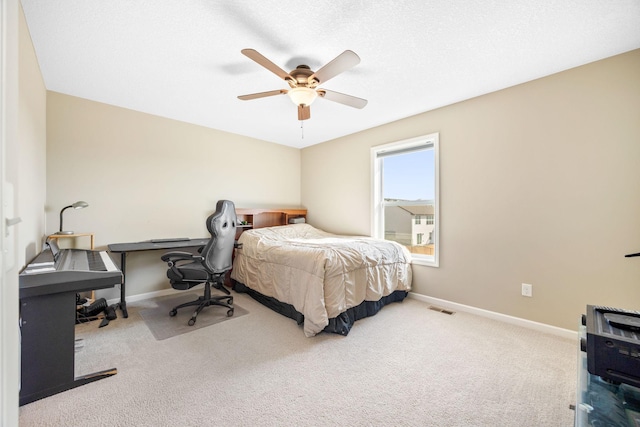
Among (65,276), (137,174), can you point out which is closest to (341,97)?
(65,276)

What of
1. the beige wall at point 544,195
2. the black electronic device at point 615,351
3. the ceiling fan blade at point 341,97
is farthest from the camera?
the ceiling fan blade at point 341,97

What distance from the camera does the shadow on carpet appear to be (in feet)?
8.26

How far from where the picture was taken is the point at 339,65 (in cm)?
188

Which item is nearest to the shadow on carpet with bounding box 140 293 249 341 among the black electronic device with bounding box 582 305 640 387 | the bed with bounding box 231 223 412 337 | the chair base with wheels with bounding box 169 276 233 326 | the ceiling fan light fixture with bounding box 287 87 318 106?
the chair base with wheels with bounding box 169 276 233 326

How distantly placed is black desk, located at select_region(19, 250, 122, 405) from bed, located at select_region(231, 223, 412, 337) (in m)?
1.46

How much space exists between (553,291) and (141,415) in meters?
3.33

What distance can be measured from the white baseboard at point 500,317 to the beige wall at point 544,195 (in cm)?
5

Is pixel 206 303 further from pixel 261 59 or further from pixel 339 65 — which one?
pixel 339 65

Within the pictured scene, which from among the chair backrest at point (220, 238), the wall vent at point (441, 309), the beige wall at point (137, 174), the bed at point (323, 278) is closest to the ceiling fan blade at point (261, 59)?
the chair backrest at point (220, 238)

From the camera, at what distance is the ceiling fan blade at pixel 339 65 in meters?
1.76

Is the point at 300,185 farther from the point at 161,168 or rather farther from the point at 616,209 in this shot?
the point at 616,209

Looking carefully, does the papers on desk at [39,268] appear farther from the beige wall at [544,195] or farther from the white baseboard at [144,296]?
the beige wall at [544,195]

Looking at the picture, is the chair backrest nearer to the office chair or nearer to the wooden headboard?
the office chair

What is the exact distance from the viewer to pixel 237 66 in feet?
7.67
